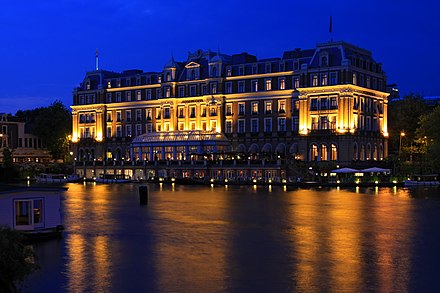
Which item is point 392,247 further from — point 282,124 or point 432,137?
point 282,124

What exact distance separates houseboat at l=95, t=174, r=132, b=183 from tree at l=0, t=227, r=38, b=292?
9759 centimetres

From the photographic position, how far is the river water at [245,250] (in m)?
26.1

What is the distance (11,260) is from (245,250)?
17365mm

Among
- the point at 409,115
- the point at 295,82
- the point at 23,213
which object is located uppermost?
the point at 295,82

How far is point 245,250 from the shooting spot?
3366 centimetres

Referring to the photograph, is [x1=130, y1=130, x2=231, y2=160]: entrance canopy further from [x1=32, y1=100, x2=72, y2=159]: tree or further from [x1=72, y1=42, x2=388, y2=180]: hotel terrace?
[x1=32, y1=100, x2=72, y2=159]: tree

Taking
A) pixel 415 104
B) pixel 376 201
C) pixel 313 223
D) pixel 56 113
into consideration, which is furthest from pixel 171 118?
pixel 313 223

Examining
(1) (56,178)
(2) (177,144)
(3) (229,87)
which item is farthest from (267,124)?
(1) (56,178)

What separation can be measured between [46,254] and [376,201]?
39.6m

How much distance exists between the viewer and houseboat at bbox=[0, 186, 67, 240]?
1395 inches

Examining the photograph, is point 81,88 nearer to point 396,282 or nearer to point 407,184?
point 407,184

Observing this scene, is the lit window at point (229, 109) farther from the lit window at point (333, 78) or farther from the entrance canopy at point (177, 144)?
the lit window at point (333, 78)

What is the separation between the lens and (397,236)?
38750 millimetres

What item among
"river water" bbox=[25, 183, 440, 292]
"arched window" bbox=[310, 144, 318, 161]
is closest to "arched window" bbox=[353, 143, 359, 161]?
"arched window" bbox=[310, 144, 318, 161]
